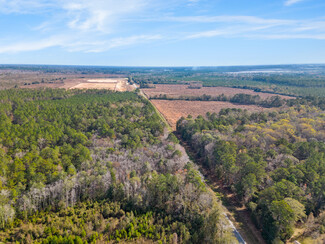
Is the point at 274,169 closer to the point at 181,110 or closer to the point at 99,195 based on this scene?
the point at 99,195

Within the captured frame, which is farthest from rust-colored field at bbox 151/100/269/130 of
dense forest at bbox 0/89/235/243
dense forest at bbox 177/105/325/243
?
dense forest at bbox 0/89/235/243

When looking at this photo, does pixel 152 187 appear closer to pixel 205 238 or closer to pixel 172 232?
pixel 172 232

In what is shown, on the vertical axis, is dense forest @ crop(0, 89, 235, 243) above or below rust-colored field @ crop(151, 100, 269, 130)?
below

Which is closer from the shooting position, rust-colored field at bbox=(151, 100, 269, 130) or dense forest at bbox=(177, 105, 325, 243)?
dense forest at bbox=(177, 105, 325, 243)

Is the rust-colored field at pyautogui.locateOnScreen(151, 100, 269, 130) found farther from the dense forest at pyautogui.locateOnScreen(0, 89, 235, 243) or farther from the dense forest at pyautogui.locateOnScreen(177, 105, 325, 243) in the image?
the dense forest at pyautogui.locateOnScreen(0, 89, 235, 243)

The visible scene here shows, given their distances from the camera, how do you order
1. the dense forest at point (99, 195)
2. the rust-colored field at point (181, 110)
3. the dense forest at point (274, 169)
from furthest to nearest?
the rust-colored field at point (181, 110), the dense forest at point (274, 169), the dense forest at point (99, 195)

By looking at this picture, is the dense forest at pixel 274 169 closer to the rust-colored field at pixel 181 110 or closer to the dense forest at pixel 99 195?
the dense forest at pixel 99 195

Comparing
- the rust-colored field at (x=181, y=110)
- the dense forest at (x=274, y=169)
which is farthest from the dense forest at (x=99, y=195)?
the rust-colored field at (x=181, y=110)

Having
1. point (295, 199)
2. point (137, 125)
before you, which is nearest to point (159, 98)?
point (137, 125)

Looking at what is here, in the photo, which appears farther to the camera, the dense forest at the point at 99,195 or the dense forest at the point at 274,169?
the dense forest at the point at 274,169
